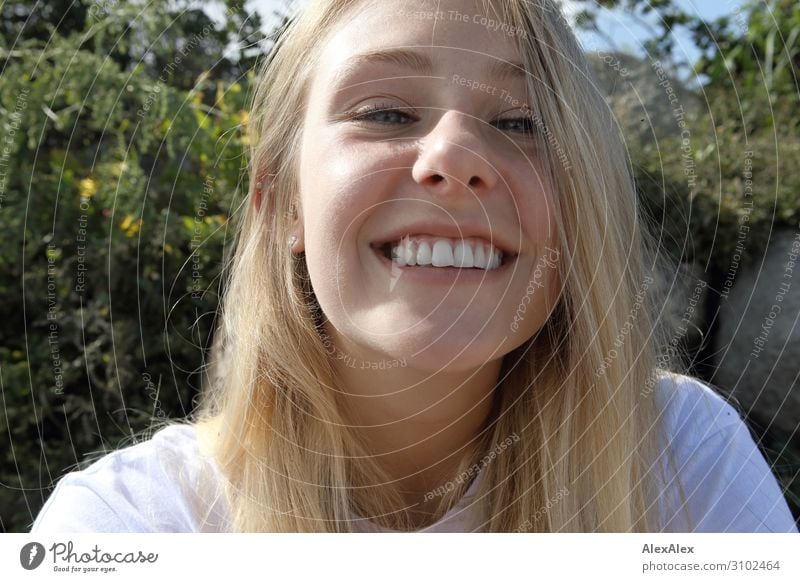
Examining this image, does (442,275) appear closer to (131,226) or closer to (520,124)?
(520,124)

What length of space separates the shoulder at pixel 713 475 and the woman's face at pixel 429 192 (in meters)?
0.30

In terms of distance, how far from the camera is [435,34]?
31.9 inches

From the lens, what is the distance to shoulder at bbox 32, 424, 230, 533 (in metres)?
0.88

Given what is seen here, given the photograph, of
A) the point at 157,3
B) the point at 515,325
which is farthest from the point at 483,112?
the point at 157,3

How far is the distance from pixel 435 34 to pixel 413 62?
0.12 feet

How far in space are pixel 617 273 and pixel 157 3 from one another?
875 millimetres

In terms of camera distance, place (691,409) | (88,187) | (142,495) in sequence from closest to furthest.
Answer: (142,495), (691,409), (88,187)

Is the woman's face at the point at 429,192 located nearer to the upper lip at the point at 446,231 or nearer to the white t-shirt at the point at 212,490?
the upper lip at the point at 446,231

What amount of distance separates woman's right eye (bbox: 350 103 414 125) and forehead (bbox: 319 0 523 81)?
0.05m

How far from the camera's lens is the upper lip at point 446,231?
81cm
